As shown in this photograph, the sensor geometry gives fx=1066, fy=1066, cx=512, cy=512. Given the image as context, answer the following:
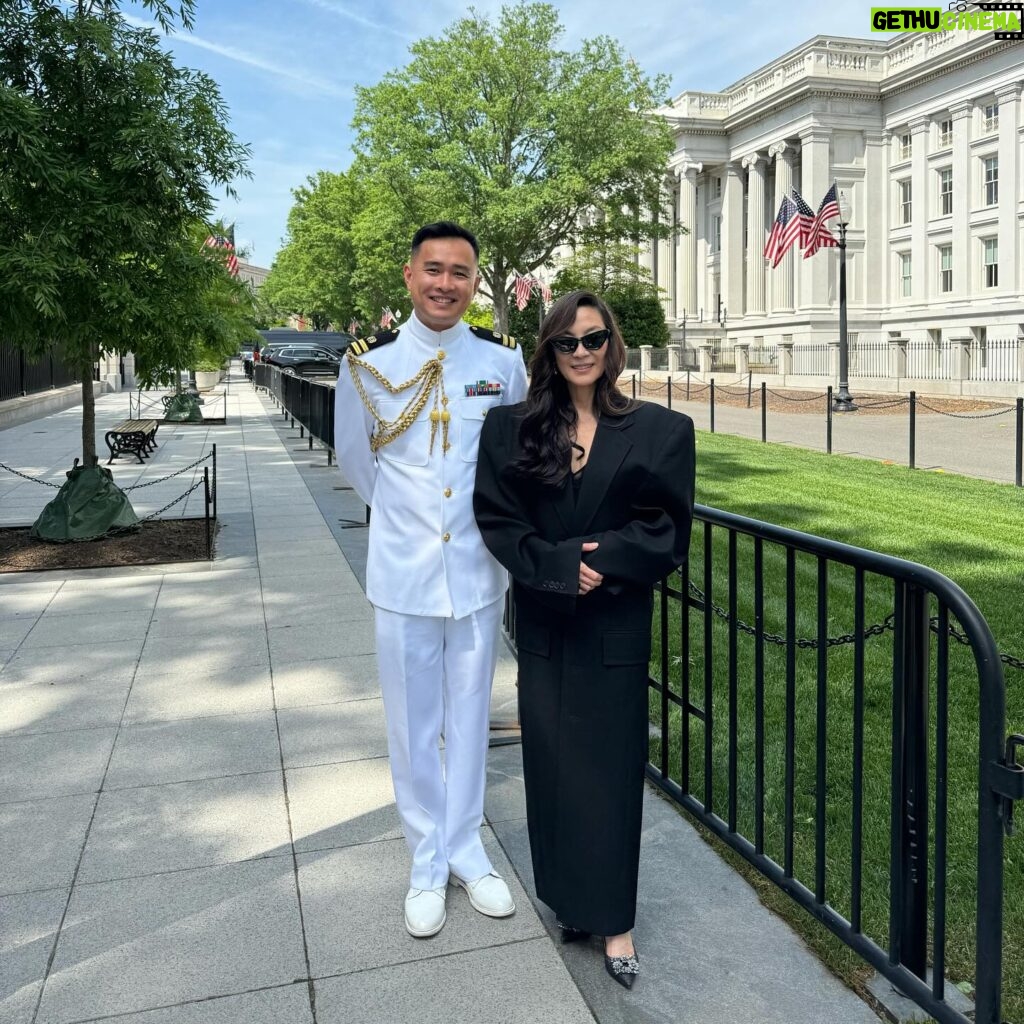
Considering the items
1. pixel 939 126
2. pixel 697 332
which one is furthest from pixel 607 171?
pixel 697 332

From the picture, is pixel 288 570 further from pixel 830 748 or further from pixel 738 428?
pixel 738 428

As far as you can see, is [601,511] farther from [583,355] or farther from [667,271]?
Answer: [667,271]

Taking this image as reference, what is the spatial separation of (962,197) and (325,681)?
5468 centimetres

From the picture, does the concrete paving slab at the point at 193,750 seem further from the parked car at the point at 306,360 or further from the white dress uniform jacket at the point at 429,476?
the parked car at the point at 306,360

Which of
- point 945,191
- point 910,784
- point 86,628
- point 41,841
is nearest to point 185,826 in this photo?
point 41,841

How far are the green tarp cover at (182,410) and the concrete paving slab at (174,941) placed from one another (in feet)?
81.8

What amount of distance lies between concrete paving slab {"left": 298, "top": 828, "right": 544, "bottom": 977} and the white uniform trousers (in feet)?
0.49

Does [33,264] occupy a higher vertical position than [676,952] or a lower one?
higher

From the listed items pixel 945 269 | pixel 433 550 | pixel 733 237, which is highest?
pixel 733 237

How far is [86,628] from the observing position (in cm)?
726

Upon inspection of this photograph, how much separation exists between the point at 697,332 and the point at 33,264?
6664 cm

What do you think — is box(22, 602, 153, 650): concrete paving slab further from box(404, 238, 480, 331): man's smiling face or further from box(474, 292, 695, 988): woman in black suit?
box(474, 292, 695, 988): woman in black suit

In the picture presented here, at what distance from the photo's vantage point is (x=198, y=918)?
346 cm

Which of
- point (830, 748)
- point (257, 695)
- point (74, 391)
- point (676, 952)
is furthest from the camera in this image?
point (74, 391)
